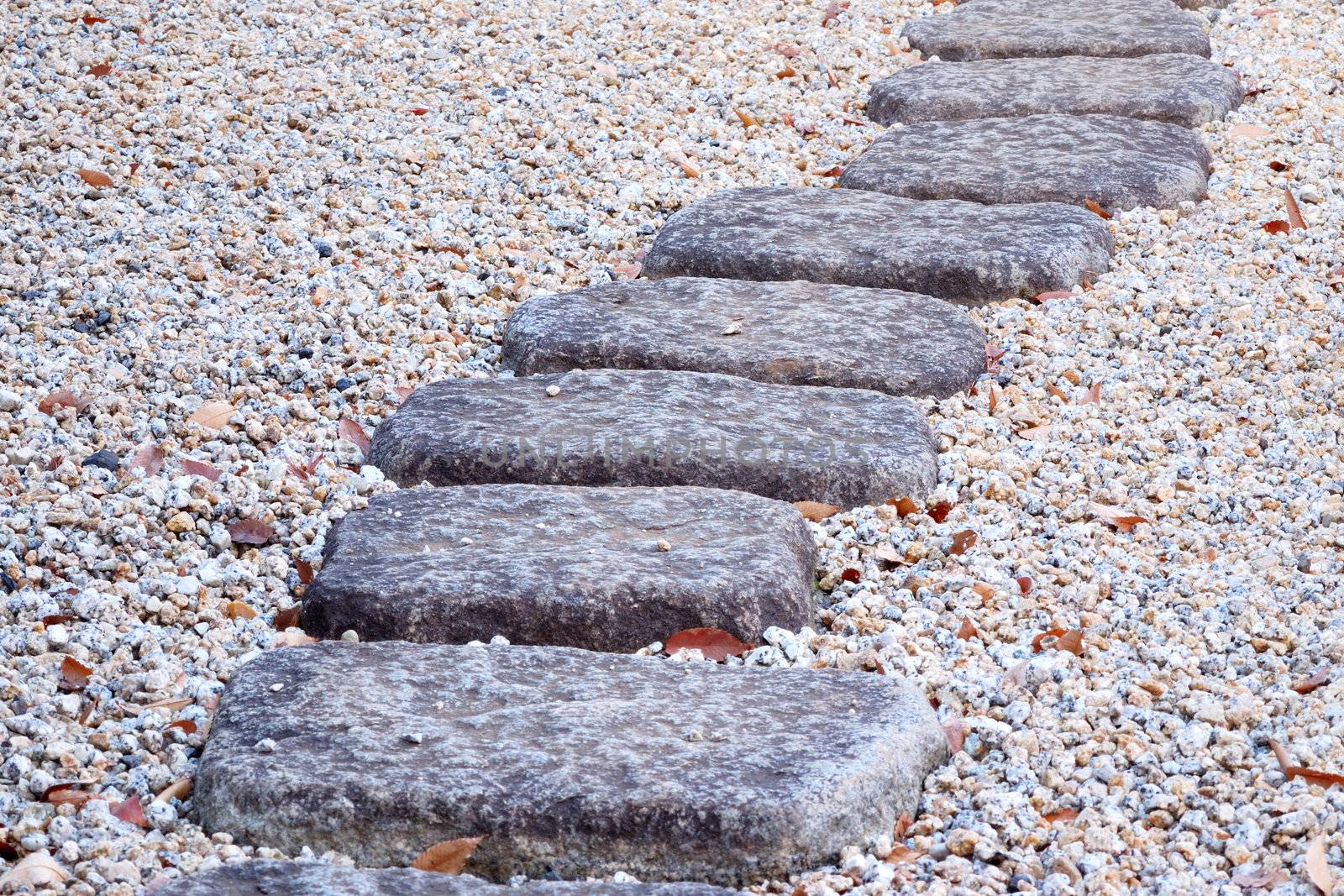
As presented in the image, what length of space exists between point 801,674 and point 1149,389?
3.32 feet

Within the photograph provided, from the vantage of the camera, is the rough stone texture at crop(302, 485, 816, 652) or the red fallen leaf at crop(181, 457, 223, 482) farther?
the red fallen leaf at crop(181, 457, 223, 482)

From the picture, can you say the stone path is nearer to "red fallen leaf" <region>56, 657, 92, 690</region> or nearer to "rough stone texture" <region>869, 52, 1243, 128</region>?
"rough stone texture" <region>869, 52, 1243, 128</region>

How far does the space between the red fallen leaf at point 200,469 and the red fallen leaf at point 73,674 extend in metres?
0.47

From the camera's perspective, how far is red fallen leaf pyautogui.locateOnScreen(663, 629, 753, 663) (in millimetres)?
1856

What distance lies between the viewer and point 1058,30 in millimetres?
3986

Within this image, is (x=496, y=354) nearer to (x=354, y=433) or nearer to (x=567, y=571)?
(x=354, y=433)

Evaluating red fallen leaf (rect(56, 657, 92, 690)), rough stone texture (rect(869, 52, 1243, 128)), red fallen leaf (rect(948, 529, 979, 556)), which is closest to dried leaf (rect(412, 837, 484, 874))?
red fallen leaf (rect(56, 657, 92, 690))

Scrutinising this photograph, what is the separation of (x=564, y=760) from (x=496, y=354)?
122 cm

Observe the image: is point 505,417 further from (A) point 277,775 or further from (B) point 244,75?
(B) point 244,75

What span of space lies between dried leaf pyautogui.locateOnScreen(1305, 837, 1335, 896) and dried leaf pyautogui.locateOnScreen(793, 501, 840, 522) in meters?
0.86

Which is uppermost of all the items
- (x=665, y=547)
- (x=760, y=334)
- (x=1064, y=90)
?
(x=1064, y=90)

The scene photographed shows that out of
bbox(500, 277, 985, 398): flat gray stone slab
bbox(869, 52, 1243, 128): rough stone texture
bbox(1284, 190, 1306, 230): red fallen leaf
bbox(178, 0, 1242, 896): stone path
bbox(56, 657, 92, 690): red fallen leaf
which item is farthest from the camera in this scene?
bbox(869, 52, 1243, 128): rough stone texture

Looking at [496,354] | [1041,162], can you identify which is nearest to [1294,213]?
[1041,162]

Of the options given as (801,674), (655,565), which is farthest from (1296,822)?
(655,565)
